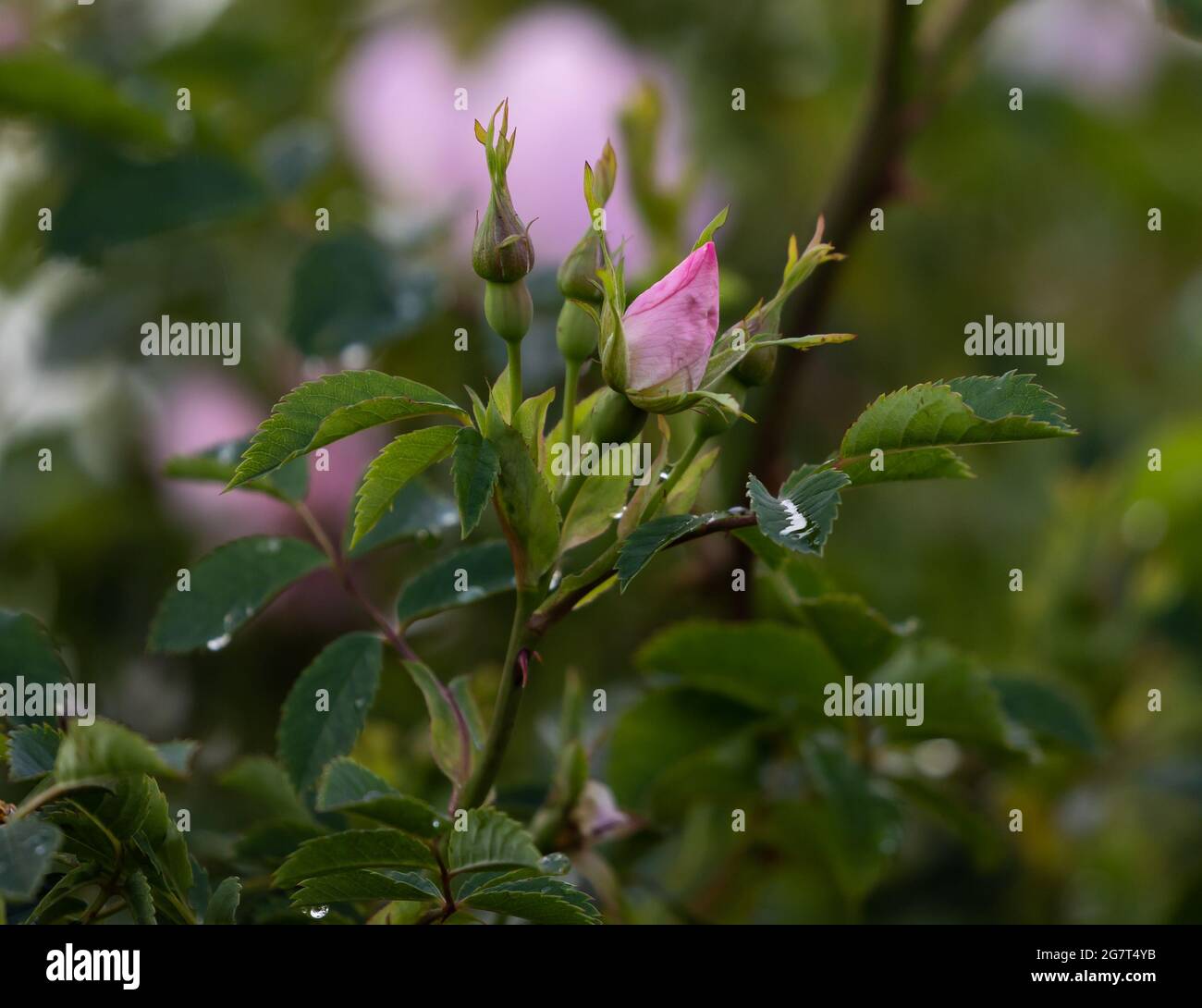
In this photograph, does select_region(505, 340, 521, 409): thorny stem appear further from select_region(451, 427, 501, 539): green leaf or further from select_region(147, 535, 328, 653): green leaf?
select_region(147, 535, 328, 653): green leaf

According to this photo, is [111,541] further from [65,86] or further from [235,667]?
[65,86]

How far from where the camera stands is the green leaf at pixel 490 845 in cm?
43

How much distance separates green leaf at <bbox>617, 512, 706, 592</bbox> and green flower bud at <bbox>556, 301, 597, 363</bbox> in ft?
0.25

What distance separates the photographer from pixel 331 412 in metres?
0.42

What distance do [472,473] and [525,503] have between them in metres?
0.03

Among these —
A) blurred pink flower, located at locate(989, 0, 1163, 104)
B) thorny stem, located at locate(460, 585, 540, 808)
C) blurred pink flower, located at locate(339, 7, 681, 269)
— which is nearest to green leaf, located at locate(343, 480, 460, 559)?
thorny stem, located at locate(460, 585, 540, 808)

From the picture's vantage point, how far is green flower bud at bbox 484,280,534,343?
441 mm

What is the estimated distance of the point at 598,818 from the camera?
54 centimetres

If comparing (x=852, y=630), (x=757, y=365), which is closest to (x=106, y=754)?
(x=757, y=365)

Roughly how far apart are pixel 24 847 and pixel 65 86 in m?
0.62

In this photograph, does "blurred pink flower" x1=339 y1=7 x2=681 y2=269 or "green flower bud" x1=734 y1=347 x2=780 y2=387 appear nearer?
"green flower bud" x1=734 y1=347 x2=780 y2=387

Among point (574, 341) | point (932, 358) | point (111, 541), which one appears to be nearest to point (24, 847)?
point (574, 341)

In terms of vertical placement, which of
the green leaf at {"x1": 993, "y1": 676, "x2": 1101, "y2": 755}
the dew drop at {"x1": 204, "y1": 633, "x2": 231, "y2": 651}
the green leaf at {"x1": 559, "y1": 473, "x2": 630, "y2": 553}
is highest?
the green leaf at {"x1": 559, "y1": 473, "x2": 630, "y2": 553}

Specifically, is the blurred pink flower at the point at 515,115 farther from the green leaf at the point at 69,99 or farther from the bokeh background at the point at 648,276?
the green leaf at the point at 69,99
